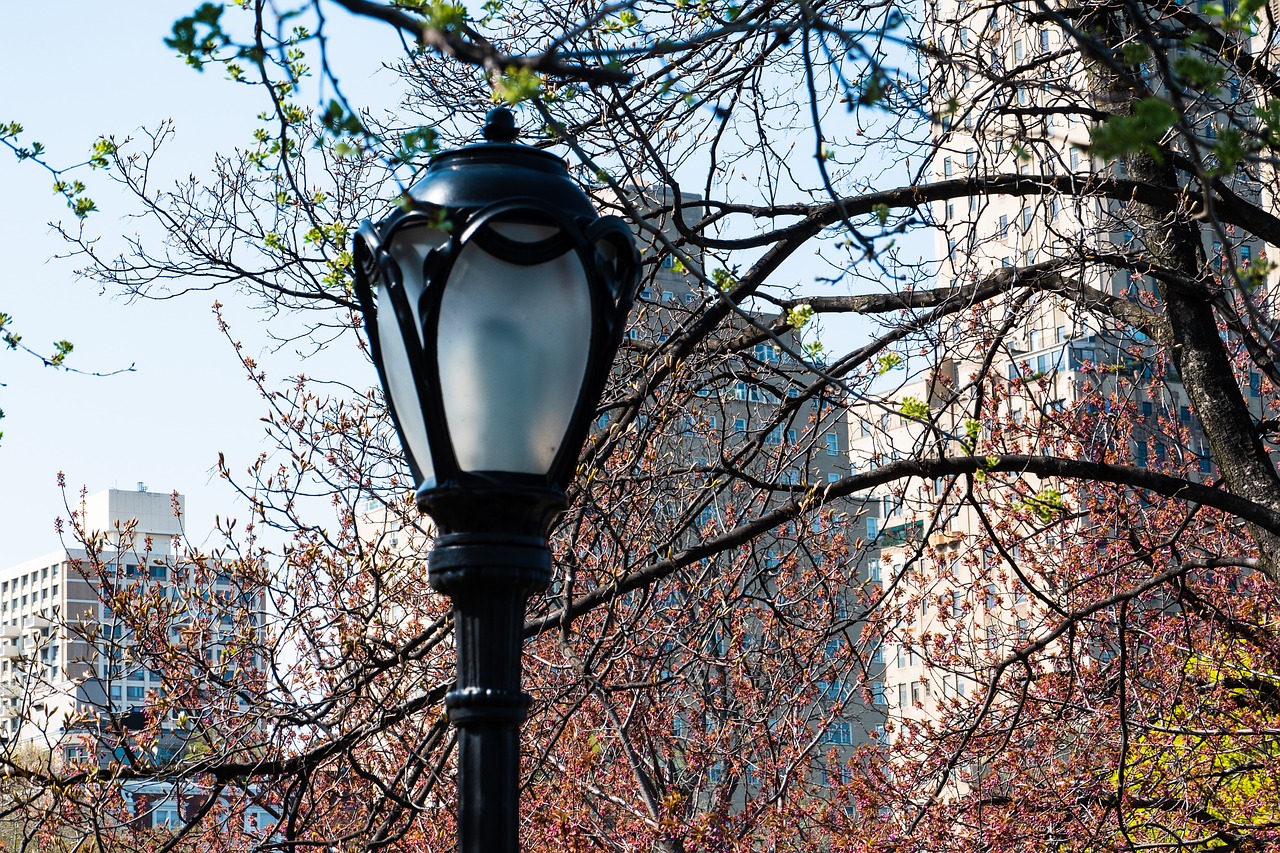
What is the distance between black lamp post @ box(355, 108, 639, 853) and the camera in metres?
2.73

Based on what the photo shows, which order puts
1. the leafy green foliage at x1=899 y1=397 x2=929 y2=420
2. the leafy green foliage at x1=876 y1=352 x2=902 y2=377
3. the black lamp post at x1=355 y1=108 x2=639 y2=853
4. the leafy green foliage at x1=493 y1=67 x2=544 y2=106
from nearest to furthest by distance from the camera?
the leafy green foliage at x1=493 y1=67 x2=544 y2=106 → the black lamp post at x1=355 y1=108 x2=639 y2=853 → the leafy green foliage at x1=899 y1=397 x2=929 y2=420 → the leafy green foliage at x1=876 y1=352 x2=902 y2=377

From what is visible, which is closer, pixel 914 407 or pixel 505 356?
pixel 505 356

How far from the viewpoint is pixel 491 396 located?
2732mm

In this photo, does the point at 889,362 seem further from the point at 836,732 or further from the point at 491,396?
the point at 836,732

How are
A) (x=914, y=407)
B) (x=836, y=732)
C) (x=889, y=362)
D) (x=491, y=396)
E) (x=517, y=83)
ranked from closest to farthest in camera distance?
(x=517, y=83) < (x=491, y=396) < (x=914, y=407) < (x=889, y=362) < (x=836, y=732)

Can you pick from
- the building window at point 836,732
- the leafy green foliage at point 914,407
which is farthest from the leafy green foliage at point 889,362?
the building window at point 836,732

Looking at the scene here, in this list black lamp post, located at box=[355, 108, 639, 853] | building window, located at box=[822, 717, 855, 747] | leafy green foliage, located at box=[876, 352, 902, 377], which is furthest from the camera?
building window, located at box=[822, 717, 855, 747]

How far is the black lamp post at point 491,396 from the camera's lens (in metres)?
2.73

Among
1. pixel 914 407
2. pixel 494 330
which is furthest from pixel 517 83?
pixel 914 407

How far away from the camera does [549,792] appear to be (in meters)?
11.8

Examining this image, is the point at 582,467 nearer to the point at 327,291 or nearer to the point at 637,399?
the point at 637,399

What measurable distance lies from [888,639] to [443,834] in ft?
13.1

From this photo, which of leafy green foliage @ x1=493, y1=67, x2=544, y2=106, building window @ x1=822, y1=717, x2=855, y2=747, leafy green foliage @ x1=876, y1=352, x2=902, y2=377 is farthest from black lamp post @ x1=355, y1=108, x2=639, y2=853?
building window @ x1=822, y1=717, x2=855, y2=747

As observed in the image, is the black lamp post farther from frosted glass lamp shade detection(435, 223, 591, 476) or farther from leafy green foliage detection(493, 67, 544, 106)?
leafy green foliage detection(493, 67, 544, 106)
